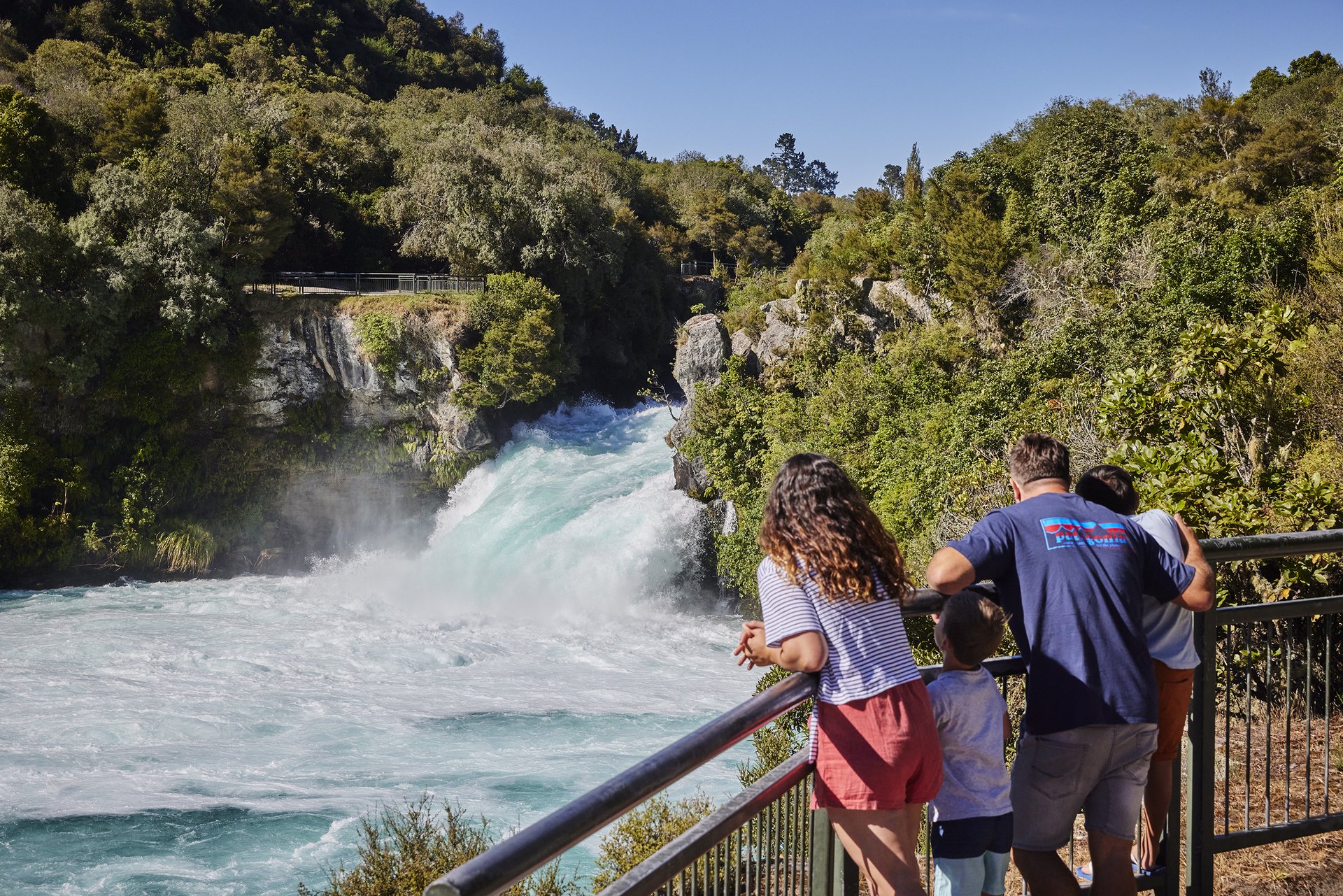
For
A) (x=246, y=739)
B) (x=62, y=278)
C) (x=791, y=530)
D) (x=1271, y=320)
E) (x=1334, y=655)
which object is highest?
(x=62, y=278)

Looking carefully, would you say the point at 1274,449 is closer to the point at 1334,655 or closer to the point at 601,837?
the point at 1334,655

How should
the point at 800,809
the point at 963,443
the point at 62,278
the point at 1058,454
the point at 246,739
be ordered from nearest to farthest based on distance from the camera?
the point at 800,809 < the point at 1058,454 < the point at 246,739 < the point at 963,443 < the point at 62,278

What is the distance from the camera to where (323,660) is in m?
17.5

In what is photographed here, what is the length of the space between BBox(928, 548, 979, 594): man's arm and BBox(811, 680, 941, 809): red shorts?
0.46 m

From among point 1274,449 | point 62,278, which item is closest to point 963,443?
point 1274,449

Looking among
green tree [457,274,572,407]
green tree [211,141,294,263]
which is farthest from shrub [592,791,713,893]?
green tree [211,141,294,263]

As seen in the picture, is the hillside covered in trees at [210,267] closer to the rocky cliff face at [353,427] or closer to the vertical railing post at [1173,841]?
the rocky cliff face at [353,427]

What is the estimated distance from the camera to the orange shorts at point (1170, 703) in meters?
3.12

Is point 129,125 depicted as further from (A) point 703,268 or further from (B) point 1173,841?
(B) point 1173,841

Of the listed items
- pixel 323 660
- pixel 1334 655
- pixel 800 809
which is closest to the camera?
pixel 800 809

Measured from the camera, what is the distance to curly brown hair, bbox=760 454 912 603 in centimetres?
238

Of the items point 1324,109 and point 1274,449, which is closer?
point 1274,449

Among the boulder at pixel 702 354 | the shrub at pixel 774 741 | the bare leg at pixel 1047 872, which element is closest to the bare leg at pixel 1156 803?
the bare leg at pixel 1047 872

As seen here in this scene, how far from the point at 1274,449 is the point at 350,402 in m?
23.6
